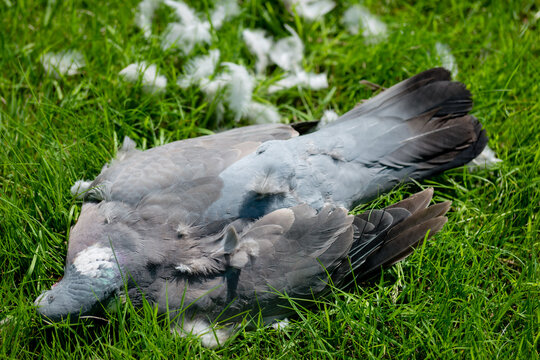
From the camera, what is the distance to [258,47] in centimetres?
394

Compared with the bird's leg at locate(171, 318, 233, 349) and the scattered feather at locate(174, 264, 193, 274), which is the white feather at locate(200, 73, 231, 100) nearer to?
the scattered feather at locate(174, 264, 193, 274)

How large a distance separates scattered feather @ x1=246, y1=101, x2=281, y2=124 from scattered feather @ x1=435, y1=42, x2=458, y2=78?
1281 mm

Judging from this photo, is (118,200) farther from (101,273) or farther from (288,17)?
(288,17)

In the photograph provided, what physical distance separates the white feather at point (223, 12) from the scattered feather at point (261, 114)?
2.49ft

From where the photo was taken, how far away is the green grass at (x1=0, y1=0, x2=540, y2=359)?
261 cm

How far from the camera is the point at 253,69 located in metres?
3.95

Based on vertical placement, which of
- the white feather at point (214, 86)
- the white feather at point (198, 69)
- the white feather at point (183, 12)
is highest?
the white feather at point (183, 12)

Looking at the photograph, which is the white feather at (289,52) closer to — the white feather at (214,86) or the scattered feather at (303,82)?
the scattered feather at (303,82)

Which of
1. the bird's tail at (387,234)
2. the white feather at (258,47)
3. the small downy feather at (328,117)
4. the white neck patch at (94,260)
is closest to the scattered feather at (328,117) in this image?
the small downy feather at (328,117)

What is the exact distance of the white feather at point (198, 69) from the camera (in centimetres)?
364

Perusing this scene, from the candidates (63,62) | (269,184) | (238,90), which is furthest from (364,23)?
(63,62)

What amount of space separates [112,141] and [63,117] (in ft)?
1.23

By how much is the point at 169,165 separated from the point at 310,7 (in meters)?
2.08

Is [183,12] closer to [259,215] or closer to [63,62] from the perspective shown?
[63,62]
